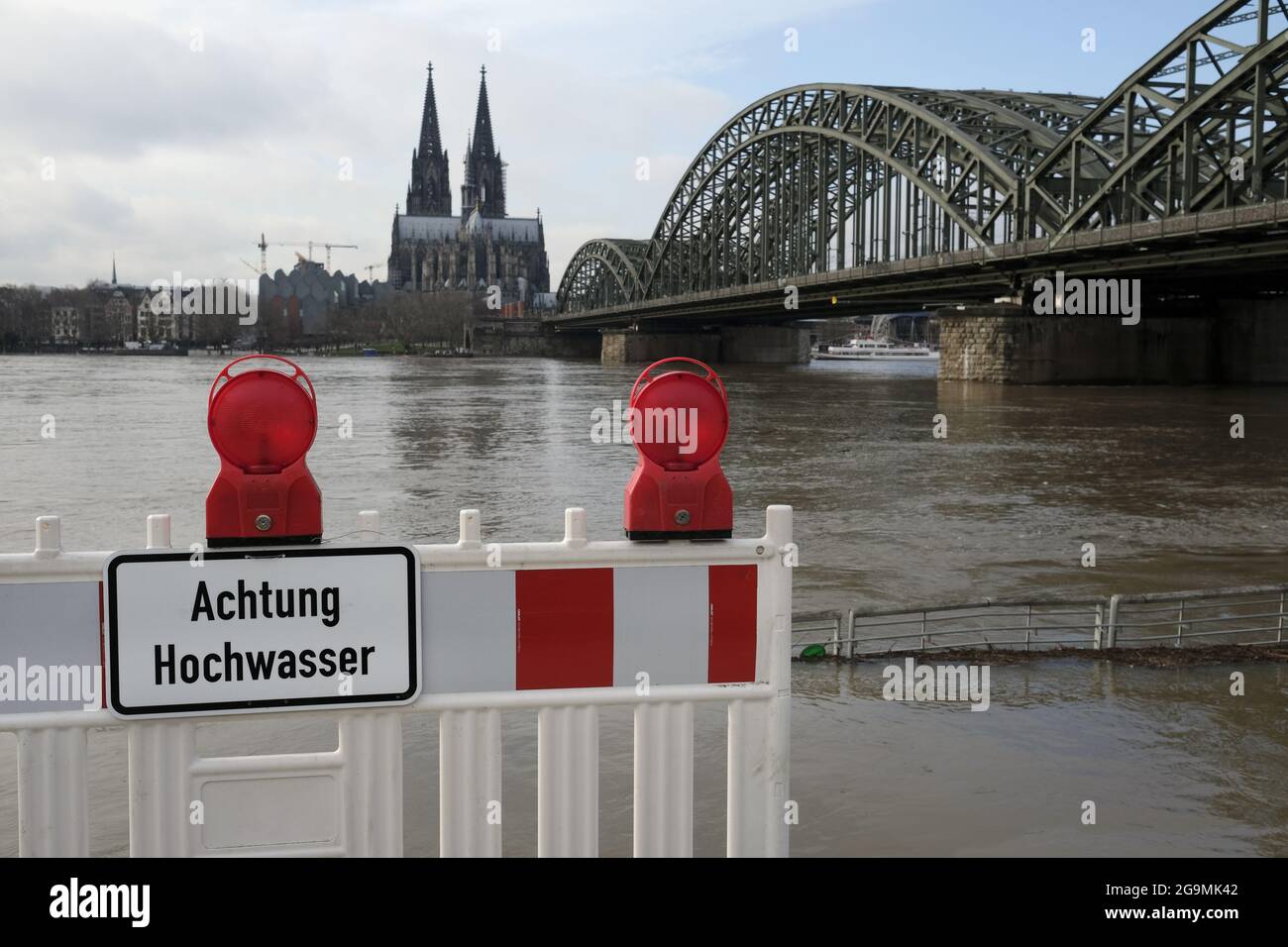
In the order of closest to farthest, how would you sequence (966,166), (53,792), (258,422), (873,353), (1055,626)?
(53,792) → (258,422) → (1055,626) → (966,166) → (873,353)

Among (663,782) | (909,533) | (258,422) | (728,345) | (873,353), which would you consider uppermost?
(873,353)

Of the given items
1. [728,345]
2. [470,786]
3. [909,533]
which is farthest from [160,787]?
[728,345]

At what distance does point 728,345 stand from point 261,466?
107127mm

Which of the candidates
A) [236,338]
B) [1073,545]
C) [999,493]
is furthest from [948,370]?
[236,338]

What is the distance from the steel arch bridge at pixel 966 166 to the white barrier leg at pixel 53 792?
39.8m

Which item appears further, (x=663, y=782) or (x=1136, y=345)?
(x=1136, y=345)

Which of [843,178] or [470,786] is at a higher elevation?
[843,178]

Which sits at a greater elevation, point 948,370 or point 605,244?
point 605,244

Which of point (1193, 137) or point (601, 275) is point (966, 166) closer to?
point (1193, 137)

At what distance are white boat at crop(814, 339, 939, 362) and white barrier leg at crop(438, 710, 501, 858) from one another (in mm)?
153972

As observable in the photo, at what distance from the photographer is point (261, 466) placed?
3102 mm

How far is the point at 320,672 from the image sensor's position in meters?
3.06
